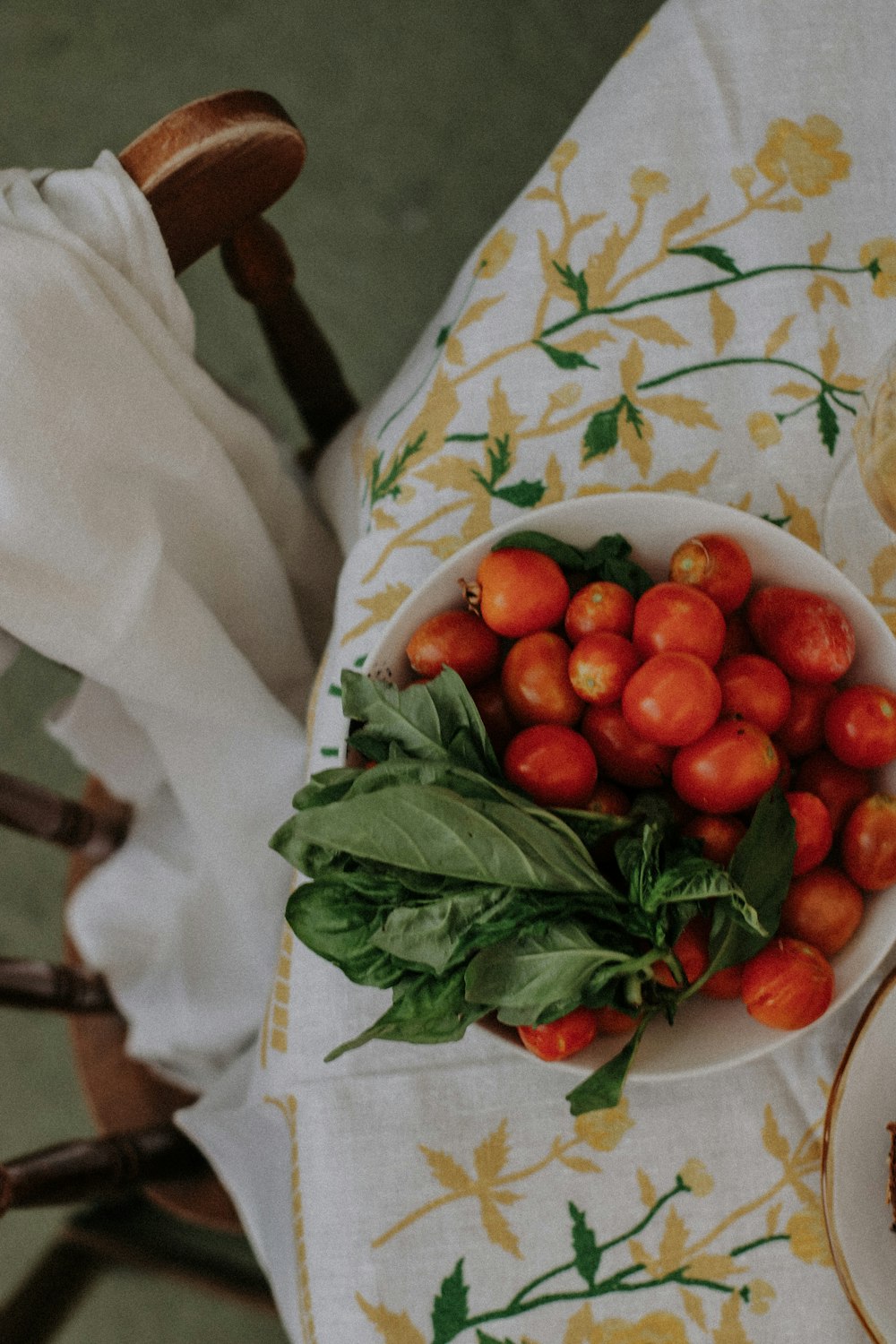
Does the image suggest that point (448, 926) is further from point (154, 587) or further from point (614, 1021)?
point (154, 587)

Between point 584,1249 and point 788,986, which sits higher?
point 788,986

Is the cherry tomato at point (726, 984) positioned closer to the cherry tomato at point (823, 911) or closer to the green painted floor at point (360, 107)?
the cherry tomato at point (823, 911)

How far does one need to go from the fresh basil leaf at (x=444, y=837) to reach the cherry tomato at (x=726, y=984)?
0.33 feet

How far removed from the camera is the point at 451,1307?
1.77ft

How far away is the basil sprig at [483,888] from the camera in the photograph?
442 millimetres

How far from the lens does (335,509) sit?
859mm

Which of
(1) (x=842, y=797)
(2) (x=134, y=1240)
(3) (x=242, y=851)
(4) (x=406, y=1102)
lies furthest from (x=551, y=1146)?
(2) (x=134, y=1240)

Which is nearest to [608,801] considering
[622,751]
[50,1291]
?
[622,751]

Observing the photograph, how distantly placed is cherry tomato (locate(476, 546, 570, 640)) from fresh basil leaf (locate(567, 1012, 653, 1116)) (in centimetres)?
19

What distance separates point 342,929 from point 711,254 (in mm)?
433

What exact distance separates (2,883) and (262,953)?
2.41 feet

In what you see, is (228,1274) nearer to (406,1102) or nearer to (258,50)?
(406,1102)

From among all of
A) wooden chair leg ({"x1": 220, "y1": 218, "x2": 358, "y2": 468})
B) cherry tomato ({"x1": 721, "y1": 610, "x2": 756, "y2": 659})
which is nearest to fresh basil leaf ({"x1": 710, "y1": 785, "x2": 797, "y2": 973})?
cherry tomato ({"x1": 721, "y1": 610, "x2": 756, "y2": 659})

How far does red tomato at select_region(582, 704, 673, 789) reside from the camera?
52 centimetres
